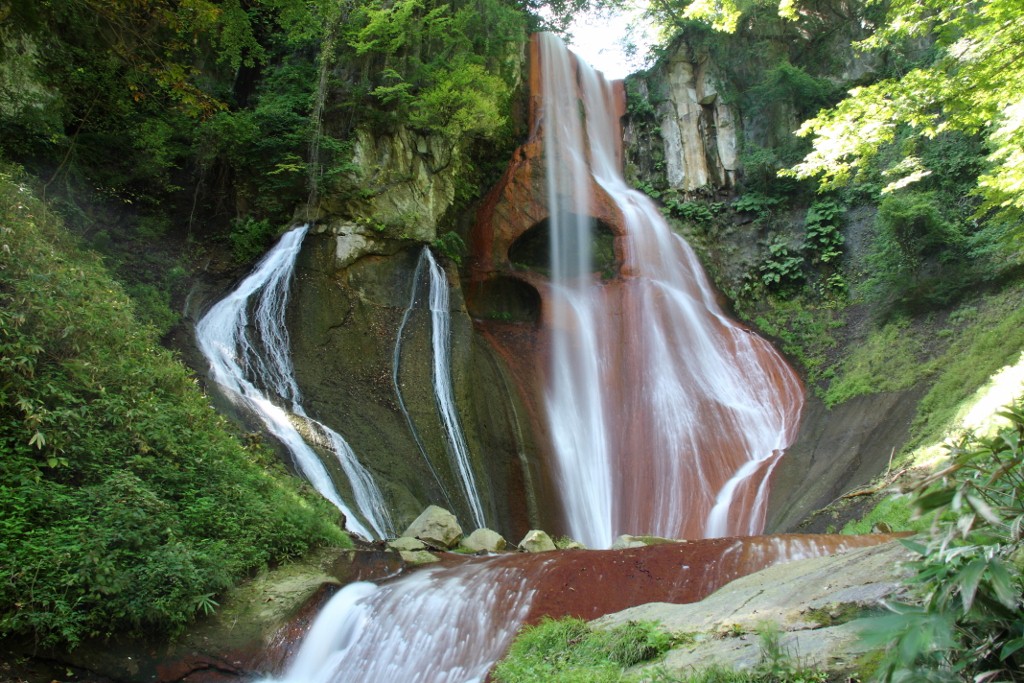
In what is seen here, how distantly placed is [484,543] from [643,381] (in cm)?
772

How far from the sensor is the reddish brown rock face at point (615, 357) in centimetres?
1346

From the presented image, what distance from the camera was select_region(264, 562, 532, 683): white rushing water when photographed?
234 inches

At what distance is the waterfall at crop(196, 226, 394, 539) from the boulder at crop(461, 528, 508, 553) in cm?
124

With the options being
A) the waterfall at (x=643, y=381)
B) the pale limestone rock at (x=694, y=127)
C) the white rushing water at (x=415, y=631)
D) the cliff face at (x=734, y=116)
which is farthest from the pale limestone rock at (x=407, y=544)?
the pale limestone rock at (x=694, y=127)

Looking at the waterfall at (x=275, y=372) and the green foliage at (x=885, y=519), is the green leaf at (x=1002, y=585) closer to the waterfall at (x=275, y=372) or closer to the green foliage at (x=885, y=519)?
the green foliage at (x=885, y=519)

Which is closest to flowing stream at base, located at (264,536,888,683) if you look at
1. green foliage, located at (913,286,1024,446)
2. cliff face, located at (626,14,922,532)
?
green foliage, located at (913,286,1024,446)

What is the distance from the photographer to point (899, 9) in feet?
29.4

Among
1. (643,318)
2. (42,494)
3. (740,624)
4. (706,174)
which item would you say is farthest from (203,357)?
(706,174)

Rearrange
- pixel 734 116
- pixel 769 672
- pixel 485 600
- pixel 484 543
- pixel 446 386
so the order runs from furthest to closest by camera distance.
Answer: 1. pixel 734 116
2. pixel 446 386
3. pixel 484 543
4. pixel 485 600
5. pixel 769 672

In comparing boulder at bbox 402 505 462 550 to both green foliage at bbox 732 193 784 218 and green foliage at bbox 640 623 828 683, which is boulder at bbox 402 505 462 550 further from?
green foliage at bbox 732 193 784 218

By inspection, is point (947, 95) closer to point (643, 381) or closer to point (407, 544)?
point (407, 544)

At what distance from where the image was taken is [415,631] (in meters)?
6.28

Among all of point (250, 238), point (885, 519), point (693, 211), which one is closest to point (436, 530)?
point (885, 519)

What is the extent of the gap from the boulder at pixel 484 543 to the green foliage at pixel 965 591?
6.98 meters
